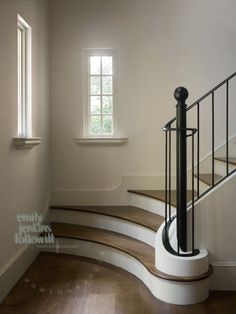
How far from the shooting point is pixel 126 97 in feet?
12.8

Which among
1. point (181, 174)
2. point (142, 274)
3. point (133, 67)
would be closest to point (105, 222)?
point (142, 274)

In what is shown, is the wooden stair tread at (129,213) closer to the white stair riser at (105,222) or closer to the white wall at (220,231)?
the white stair riser at (105,222)

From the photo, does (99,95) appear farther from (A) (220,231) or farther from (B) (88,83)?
(A) (220,231)

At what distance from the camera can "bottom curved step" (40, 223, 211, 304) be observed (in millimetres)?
2375

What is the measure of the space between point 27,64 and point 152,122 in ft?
5.21

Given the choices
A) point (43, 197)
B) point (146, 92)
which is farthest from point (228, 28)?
point (43, 197)

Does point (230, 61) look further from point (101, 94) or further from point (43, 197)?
point (43, 197)

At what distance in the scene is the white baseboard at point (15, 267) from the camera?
2458mm

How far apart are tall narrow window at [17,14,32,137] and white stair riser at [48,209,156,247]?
1.14 meters

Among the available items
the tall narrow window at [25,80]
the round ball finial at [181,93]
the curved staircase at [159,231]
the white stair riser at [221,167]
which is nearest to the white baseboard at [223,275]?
the curved staircase at [159,231]

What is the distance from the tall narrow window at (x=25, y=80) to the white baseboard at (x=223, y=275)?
6.86 feet

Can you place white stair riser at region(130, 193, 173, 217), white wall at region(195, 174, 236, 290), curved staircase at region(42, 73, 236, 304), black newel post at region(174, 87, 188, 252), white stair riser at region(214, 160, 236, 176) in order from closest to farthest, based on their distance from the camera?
curved staircase at region(42, 73, 236, 304), black newel post at region(174, 87, 188, 252), white wall at region(195, 174, 236, 290), white stair riser at region(214, 160, 236, 176), white stair riser at region(130, 193, 173, 217)

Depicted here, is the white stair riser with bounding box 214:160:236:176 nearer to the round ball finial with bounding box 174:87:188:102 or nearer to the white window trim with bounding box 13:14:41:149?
the round ball finial with bounding box 174:87:188:102

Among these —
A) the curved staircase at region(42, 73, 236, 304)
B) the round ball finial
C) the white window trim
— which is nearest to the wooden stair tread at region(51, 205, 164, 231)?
the curved staircase at region(42, 73, 236, 304)
